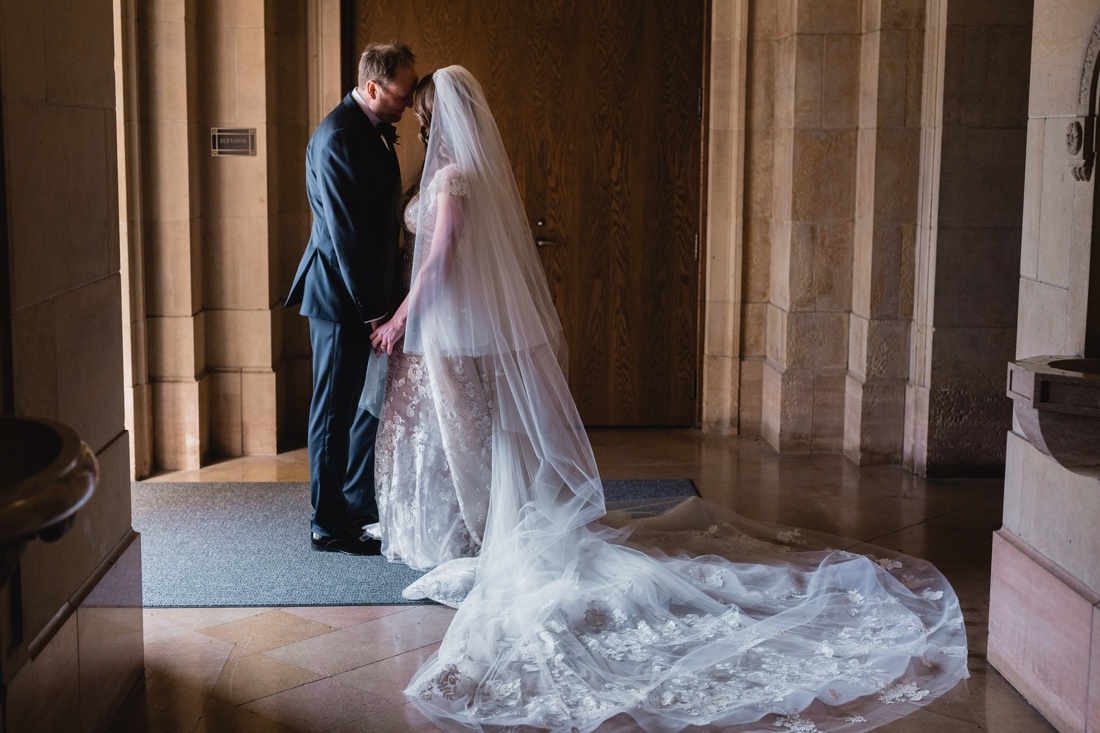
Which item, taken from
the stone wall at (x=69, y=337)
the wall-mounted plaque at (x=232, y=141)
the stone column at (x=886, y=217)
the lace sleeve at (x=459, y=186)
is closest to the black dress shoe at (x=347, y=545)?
the stone wall at (x=69, y=337)

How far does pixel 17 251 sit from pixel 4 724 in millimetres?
959

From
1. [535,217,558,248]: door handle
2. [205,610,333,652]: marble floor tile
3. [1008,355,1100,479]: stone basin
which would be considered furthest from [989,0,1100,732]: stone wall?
[535,217,558,248]: door handle

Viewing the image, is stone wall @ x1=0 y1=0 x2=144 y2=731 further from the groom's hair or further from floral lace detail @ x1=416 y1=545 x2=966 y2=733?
the groom's hair

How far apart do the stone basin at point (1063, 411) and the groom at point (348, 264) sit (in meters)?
2.39

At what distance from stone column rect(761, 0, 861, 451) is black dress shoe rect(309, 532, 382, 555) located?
255 centimetres

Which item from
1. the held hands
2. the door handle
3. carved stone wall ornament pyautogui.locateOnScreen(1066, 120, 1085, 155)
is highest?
carved stone wall ornament pyautogui.locateOnScreen(1066, 120, 1085, 155)

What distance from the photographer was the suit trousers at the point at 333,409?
467cm

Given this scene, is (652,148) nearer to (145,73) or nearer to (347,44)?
(347,44)

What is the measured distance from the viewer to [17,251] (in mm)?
2586

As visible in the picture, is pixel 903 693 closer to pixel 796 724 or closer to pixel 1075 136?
pixel 796 724

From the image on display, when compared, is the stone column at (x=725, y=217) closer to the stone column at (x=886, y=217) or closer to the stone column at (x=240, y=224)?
the stone column at (x=886, y=217)

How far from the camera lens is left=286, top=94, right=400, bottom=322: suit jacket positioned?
4.48 meters

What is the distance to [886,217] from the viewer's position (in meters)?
6.03

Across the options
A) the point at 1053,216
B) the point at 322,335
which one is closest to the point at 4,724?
the point at 322,335
